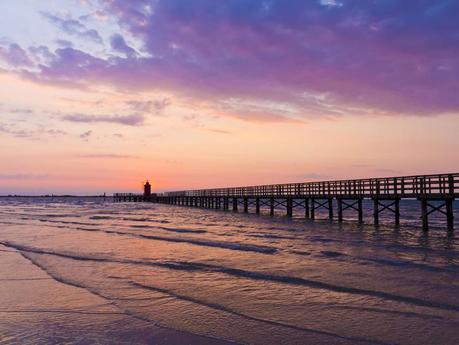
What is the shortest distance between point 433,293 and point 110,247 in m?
11.1

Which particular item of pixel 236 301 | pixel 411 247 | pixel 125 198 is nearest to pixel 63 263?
pixel 236 301

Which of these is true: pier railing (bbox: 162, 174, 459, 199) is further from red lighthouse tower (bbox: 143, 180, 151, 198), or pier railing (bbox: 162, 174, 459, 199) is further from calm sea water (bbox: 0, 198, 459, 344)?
red lighthouse tower (bbox: 143, 180, 151, 198)

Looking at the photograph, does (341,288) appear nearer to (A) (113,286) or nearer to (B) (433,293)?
(B) (433,293)

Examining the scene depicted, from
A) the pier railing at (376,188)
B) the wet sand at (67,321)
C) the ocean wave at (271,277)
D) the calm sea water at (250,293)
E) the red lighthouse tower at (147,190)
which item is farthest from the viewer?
the red lighthouse tower at (147,190)

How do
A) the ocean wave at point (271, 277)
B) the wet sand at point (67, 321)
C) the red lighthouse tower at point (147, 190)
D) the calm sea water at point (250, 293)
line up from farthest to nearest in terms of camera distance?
the red lighthouse tower at point (147, 190)
the ocean wave at point (271, 277)
the calm sea water at point (250, 293)
the wet sand at point (67, 321)

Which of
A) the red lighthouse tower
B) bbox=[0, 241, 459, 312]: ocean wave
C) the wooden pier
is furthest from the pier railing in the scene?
the red lighthouse tower

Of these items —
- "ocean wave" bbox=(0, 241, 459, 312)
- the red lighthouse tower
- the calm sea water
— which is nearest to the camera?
the calm sea water

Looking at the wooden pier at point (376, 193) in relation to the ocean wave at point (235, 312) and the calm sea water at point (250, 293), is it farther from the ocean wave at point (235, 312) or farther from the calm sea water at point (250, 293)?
the ocean wave at point (235, 312)

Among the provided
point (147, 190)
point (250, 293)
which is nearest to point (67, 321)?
point (250, 293)

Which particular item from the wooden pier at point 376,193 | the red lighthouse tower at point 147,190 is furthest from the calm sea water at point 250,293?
the red lighthouse tower at point 147,190

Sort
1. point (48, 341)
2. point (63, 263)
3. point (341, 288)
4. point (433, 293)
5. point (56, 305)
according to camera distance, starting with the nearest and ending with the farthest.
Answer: point (48, 341) → point (56, 305) → point (433, 293) → point (341, 288) → point (63, 263)

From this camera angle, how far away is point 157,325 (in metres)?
6.51

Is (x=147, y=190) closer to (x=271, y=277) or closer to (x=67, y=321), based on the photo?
(x=271, y=277)

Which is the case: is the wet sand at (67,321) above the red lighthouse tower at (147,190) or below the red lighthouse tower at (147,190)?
below
